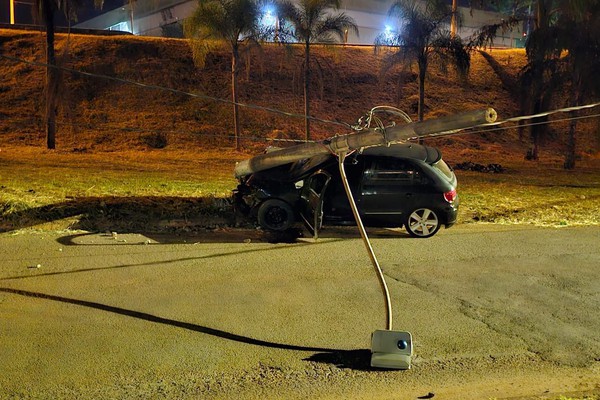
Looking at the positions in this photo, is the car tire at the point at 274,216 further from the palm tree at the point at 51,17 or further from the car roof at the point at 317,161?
the palm tree at the point at 51,17

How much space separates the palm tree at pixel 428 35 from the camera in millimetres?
23438

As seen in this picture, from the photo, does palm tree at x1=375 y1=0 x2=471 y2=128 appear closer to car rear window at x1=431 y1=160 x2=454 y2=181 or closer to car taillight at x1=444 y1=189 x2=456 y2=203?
car rear window at x1=431 y1=160 x2=454 y2=181

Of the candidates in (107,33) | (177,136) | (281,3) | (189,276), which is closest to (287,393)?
(189,276)

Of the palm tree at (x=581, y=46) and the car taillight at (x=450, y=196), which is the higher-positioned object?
the palm tree at (x=581, y=46)

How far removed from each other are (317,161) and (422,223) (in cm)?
196

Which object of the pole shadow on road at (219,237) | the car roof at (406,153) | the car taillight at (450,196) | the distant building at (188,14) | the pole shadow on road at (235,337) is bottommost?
the pole shadow on road at (235,337)

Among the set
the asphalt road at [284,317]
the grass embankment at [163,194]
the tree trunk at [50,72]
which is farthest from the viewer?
the tree trunk at [50,72]

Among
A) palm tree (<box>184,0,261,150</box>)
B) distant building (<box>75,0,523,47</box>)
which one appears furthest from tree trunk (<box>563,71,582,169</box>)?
distant building (<box>75,0,523,47</box>)

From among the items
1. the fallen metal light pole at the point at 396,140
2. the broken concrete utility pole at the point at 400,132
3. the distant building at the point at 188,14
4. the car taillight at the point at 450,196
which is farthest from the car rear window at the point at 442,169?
the distant building at the point at 188,14

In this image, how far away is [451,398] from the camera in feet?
14.1

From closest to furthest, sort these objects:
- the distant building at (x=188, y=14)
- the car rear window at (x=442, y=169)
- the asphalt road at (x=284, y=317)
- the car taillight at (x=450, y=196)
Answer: the asphalt road at (x=284, y=317), the car taillight at (x=450, y=196), the car rear window at (x=442, y=169), the distant building at (x=188, y=14)

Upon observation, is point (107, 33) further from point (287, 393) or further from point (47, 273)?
point (287, 393)

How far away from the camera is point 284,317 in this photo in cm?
593

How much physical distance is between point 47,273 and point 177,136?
20591 mm
